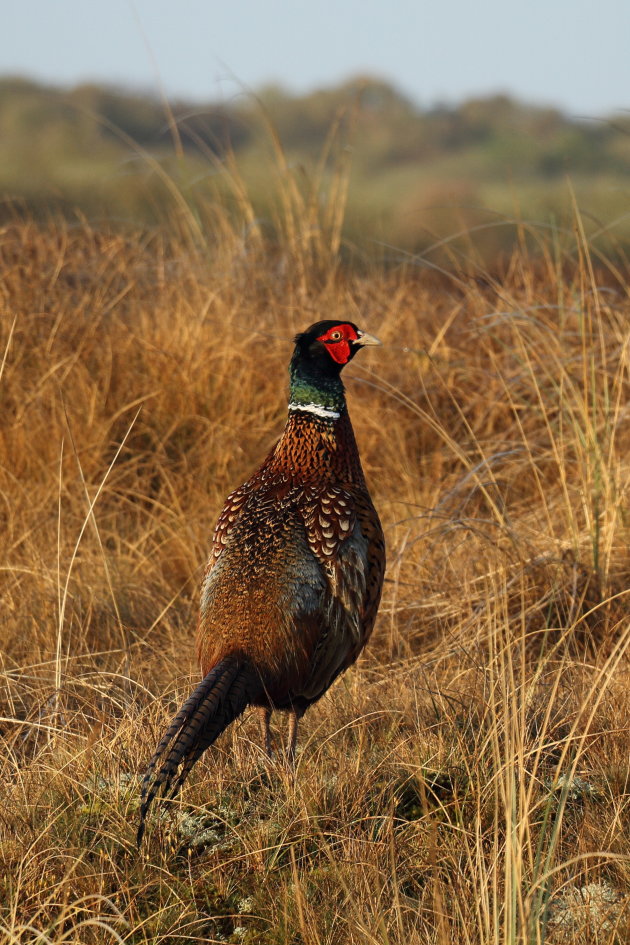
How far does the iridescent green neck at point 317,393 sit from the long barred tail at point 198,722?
2.46 ft

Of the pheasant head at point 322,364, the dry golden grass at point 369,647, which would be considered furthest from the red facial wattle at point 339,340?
the dry golden grass at point 369,647

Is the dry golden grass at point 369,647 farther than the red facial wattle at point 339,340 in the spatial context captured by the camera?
No

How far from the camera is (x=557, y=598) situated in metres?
3.67

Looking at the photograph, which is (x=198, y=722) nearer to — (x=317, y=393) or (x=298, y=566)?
(x=298, y=566)

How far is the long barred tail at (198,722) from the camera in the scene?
212cm

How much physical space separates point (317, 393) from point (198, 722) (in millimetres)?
1055

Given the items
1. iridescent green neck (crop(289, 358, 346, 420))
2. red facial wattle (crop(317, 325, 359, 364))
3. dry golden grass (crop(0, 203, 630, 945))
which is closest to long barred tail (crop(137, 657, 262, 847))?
dry golden grass (crop(0, 203, 630, 945))

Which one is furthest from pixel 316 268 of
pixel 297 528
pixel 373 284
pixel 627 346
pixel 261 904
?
pixel 261 904

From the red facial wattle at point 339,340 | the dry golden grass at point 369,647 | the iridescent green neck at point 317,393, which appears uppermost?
the red facial wattle at point 339,340

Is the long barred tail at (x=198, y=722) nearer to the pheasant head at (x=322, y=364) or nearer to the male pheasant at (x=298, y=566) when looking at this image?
the male pheasant at (x=298, y=566)

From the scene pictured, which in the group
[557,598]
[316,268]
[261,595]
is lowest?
[557,598]

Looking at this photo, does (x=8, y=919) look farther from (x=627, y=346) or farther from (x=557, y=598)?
(x=627, y=346)

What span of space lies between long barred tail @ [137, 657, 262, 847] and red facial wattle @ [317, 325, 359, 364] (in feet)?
2.95

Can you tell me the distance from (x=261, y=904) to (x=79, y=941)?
0.38 m
